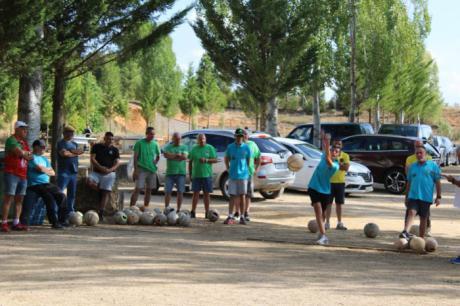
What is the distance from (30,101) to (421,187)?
24.2 feet

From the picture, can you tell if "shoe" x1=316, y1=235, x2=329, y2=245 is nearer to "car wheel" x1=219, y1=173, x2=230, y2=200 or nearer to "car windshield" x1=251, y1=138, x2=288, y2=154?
"car windshield" x1=251, y1=138, x2=288, y2=154

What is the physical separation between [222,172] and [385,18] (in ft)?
104

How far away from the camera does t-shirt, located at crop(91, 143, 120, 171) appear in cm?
1372

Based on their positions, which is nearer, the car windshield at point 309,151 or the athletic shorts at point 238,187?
the athletic shorts at point 238,187

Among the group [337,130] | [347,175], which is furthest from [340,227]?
[337,130]

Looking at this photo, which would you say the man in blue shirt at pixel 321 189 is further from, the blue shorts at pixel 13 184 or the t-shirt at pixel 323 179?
the blue shorts at pixel 13 184

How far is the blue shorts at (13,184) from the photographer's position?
38.5 feet

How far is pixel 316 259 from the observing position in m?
10.1

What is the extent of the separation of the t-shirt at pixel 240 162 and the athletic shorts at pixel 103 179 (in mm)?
2196

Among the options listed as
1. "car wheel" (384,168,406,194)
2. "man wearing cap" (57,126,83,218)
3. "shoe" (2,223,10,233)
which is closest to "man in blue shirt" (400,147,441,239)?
"man wearing cap" (57,126,83,218)

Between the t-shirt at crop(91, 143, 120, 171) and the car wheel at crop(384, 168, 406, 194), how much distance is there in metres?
10.6

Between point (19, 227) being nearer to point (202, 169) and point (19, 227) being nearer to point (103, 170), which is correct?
point (103, 170)

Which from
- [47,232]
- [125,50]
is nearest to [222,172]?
[125,50]

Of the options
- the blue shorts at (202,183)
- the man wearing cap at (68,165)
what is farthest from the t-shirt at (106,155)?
the blue shorts at (202,183)
